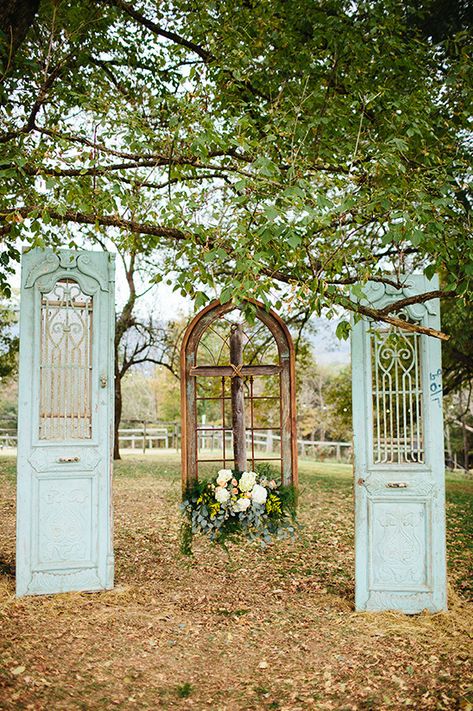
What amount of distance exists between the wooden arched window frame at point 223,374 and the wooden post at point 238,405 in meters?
0.13

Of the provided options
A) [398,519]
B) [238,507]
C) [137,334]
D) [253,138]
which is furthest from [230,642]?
[137,334]

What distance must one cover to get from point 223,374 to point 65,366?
4.25ft

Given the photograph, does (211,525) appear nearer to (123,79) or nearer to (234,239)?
(234,239)

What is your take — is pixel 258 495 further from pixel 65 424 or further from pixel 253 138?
pixel 253 138

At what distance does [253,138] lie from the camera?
235 inches


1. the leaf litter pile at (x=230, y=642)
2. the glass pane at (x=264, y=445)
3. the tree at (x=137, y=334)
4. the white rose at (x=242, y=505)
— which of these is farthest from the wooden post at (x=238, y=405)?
the tree at (x=137, y=334)

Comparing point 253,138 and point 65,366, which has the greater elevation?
point 253,138

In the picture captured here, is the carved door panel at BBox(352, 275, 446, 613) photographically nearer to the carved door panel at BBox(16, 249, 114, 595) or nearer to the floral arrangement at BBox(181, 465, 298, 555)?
the floral arrangement at BBox(181, 465, 298, 555)

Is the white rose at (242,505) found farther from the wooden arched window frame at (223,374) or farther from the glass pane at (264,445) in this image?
the glass pane at (264,445)

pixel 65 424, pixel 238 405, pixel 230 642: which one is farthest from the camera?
pixel 238 405

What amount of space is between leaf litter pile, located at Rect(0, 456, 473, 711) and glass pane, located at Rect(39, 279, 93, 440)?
4.36 feet

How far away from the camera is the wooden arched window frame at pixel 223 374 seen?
203 inches

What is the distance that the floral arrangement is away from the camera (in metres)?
4.90

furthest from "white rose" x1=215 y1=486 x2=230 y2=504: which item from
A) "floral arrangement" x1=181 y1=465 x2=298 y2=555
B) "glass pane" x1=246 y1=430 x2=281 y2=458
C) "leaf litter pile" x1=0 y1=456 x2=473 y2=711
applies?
"glass pane" x1=246 y1=430 x2=281 y2=458
